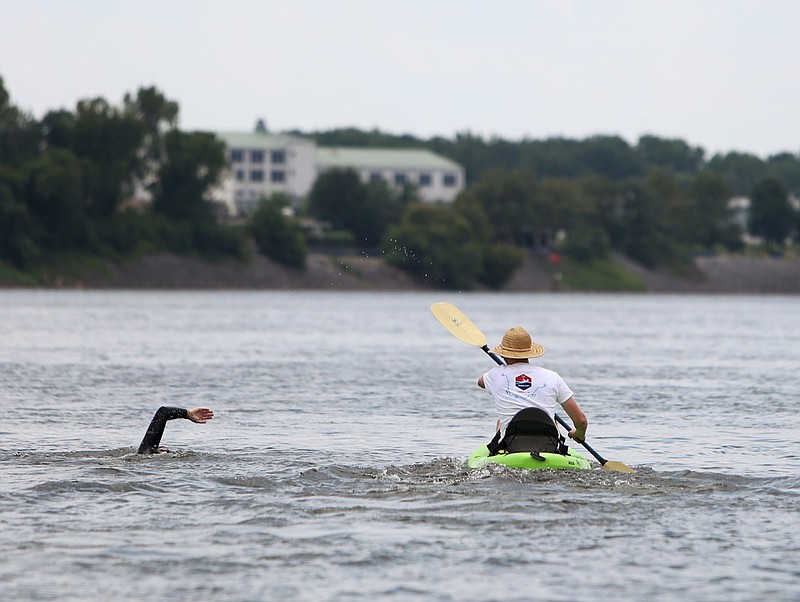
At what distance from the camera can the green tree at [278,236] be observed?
5271 inches

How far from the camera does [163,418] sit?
64.1ft

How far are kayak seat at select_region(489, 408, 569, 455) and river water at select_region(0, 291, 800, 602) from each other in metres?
0.34

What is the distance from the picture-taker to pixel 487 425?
2659cm

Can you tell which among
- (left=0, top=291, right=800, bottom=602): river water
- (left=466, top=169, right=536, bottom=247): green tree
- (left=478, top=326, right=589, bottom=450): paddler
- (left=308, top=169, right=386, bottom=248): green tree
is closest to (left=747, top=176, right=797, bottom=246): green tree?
(left=466, top=169, right=536, bottom=247): green tree

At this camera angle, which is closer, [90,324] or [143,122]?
[90,324]

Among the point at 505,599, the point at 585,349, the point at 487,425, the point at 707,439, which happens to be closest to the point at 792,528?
the point at 505,599

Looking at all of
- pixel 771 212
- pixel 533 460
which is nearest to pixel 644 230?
pixel 771 212

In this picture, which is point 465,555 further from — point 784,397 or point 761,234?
point 761,234

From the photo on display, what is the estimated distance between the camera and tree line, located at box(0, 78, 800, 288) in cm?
12194

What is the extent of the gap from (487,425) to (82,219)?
328ft

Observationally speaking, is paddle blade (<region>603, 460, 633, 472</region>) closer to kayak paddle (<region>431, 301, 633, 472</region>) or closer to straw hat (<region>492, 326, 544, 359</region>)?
straw hat (<region>492, 326, 544, 359</region>)

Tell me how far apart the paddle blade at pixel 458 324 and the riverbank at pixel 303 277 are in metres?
101

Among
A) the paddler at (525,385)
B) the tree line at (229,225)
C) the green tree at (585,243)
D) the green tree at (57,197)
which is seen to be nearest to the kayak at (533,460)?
the paddler at (525,385)

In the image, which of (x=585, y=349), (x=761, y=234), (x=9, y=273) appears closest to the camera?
(x=585, y=349)
